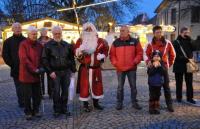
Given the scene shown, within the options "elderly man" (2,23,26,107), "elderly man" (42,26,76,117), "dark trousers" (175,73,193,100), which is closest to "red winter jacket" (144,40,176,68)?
"dark trousers" (175,73,193,100)

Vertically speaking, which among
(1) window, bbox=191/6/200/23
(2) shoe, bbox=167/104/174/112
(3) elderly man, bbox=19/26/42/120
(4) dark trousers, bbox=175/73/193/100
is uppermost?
(1) window, bbox=191/6/200/23

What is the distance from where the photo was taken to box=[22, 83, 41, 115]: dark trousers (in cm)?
883

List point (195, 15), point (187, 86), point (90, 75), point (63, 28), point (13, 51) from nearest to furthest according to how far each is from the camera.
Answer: point (90, 75) → point (13, 51) → point (187, 86) → point (63, 28) → point (195, 15)

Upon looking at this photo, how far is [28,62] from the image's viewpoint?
8.81 metres

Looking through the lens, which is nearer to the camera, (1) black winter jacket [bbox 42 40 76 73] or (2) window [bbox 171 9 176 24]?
(1) black winter jacket [bbox 42 40 76 73]

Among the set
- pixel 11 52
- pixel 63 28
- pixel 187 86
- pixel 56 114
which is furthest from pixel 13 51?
pixel 63 28

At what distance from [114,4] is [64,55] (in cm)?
3265

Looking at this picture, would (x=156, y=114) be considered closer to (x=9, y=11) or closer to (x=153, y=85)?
(x=153, y=85)

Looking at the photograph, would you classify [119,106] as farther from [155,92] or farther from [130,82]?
[155,92]

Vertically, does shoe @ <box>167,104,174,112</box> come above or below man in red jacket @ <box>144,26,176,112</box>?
below

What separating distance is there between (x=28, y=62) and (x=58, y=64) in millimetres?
604

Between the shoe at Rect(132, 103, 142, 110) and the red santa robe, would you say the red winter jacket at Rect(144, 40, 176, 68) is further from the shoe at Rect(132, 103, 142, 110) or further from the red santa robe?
the shoe at Rect(132, 103, 142, 110)

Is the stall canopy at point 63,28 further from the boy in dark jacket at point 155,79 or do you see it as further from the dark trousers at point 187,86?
the boy in dark jacket at point 155,79

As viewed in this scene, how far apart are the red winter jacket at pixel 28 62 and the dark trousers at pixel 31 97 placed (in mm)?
133
